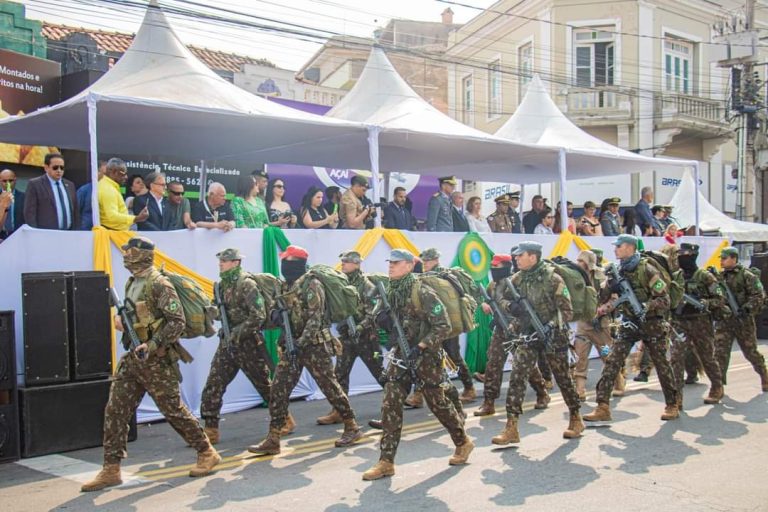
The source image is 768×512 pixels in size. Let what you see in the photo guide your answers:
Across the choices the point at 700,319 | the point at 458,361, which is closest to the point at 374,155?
the point at 458,361

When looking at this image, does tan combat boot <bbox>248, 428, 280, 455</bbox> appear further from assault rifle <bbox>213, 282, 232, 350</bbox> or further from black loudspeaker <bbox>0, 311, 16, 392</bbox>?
black loudspeaker <bbox>0, 311, 16, 392</bbox>

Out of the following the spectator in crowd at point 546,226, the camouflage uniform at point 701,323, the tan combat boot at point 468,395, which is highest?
the spectator in crowd at point 546,226

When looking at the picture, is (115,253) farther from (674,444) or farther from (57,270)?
(674,444)

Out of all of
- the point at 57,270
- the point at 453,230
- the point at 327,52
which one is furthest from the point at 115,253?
the point at 327,52

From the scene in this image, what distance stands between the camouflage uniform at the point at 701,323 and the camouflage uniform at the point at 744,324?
48 centimetres

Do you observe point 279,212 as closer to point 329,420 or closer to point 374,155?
point 374,155

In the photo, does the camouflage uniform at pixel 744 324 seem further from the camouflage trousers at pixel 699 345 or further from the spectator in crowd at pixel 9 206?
the spectator in crowd at pixel 9 206

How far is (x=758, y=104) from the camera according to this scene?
21.8 m

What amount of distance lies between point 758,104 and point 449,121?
516 inches

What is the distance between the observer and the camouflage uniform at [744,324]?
10.4m

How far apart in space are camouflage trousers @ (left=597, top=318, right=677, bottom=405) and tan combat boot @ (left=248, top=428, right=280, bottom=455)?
3.48 meters

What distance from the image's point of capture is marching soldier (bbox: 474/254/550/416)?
8.70m

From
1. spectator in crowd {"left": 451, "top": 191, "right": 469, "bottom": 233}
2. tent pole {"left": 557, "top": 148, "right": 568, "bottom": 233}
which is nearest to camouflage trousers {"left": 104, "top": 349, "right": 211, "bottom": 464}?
spectator in crowd {"left": 451, "top": 191, "right": 469, "bottom": 233}

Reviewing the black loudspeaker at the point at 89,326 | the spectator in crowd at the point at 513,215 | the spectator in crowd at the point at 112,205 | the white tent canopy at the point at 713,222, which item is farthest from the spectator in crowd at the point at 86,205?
the white tent canopy at the point at 713,222
